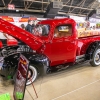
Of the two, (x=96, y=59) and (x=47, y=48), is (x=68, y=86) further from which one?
(x=96, y=59)

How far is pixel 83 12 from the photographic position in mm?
12398

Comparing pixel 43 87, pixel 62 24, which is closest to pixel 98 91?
pixel 43 87

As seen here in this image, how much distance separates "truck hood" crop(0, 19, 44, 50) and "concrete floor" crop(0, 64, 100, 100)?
0.93 meters

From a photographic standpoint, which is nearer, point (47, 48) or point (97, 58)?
point (47, 48)

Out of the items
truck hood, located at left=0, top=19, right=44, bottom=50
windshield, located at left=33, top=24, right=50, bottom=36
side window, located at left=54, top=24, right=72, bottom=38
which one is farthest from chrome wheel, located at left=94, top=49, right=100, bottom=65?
truck hood, located at left=0, top=19, right=44, bottom=50

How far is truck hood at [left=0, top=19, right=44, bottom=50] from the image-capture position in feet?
9.66

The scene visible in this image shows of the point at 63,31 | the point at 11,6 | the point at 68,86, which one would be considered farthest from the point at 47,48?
the point at 11,6

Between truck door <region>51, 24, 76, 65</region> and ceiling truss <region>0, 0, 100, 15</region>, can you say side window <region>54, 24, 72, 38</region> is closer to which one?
truck door <region>51, 24, 76, 65</region>

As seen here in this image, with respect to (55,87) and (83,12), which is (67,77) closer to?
(55,87)

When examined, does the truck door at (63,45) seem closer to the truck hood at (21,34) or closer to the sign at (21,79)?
Result: the truck hood at (21,34)

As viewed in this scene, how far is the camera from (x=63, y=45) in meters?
3.50

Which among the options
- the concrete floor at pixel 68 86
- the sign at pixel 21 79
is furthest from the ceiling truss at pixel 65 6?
the sign at pixel 21 79

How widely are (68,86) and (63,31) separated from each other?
55.1 inches

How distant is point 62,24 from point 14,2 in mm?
6195
